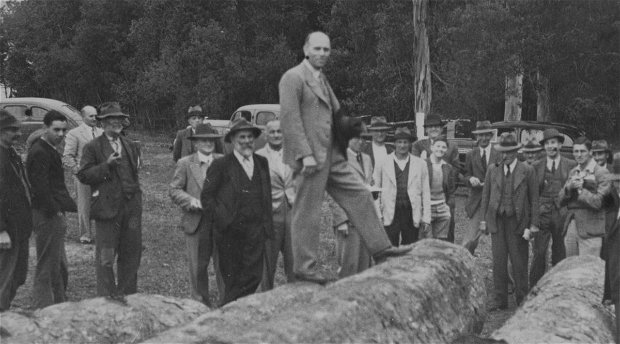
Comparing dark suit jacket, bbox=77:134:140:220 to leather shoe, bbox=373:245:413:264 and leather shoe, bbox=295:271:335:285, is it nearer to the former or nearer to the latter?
leather shoe, bbox=295:271:335:285

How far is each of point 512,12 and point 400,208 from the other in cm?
1348

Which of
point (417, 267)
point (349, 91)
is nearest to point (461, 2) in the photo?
point (349, 91)

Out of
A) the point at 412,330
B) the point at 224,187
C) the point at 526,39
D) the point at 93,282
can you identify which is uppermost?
the point at 526,39

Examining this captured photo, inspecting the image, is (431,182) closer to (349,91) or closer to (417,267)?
(417,267)

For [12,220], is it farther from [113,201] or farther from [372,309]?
[372,309]

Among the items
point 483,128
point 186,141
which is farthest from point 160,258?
point 483,128

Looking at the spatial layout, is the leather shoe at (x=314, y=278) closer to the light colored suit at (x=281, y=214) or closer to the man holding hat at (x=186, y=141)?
the light colored suit at (x=281, y=214)

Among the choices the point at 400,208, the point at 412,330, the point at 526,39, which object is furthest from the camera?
the point at 526,39

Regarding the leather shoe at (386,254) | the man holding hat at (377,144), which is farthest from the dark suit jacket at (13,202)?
the man holding hat at (377,144)

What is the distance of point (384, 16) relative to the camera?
29.0 metres

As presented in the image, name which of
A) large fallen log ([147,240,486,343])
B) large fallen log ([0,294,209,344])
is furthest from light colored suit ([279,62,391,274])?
large fallen log ([0,294,209,344])

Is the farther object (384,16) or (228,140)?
(384,16)

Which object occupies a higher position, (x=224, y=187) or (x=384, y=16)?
(x=384, y=16)

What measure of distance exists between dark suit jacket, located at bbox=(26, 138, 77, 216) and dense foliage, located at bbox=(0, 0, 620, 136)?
15.9 m
